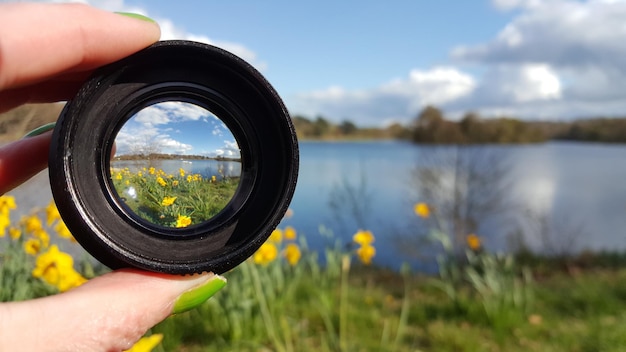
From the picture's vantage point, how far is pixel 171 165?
906 mm

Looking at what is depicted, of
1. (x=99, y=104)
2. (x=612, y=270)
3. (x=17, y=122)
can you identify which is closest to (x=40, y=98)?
(x=99, y=104)

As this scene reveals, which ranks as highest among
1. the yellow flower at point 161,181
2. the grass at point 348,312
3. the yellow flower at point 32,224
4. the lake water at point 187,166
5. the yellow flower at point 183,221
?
the lake water at point 187,166

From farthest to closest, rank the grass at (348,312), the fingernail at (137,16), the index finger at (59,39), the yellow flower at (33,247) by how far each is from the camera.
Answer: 1. the grass at (348,312)
2. the yellow flower at (33,247)
3. the fingernail at (137,16)
4. the index finger at (59,39)

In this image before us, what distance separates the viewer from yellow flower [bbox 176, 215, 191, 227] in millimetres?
915

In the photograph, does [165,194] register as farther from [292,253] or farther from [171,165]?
[292,253]

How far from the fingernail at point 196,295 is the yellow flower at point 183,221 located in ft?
0.33

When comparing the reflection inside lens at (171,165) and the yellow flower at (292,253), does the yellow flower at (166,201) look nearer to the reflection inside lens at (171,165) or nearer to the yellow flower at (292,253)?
the reflection inside lens at (171,165)

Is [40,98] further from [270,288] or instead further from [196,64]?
[270,288]

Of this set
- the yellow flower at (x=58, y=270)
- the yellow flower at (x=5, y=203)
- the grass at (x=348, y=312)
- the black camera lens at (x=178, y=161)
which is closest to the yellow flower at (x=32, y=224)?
the grass at (x=348, y=312)

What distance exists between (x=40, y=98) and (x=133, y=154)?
0.32m

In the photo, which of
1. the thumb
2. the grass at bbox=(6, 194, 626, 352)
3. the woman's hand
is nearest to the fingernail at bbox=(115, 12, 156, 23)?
the woman's hand

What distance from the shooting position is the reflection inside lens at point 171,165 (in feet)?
2.96

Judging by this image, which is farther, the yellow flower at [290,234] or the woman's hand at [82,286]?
the yellow flower at [290,234]

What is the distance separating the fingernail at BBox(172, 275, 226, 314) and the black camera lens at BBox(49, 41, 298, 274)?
0.02 meters
